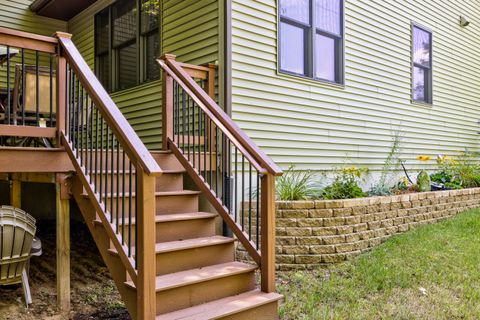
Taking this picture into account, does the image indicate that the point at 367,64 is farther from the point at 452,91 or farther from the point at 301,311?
the point at 301,311

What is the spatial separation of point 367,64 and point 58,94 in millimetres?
4995

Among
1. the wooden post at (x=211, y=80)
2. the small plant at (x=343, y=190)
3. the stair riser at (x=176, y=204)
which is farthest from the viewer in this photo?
the small plant at (x=343, y=190)

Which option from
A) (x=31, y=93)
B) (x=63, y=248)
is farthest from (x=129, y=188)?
(x=31, y=93)

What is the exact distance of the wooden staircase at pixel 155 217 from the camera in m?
2.77

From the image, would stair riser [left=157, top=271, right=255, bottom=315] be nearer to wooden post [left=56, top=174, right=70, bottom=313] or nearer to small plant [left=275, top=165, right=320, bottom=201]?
wooden post [left=56, top=174, right=70, bottom=313]

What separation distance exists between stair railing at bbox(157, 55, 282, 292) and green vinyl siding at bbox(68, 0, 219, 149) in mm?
653

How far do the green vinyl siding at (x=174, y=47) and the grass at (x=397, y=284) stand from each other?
9.31 feet

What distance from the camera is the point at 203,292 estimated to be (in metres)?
3.27

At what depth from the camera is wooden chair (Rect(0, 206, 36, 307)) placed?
3581mm

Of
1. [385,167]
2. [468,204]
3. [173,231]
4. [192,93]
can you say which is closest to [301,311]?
[173,231]

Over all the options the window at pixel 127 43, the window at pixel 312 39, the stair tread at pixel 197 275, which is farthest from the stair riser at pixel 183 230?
the window at pixel 127 43

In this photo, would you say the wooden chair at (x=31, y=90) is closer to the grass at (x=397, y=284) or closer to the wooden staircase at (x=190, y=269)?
the wooden staircase at (x=190, y=269)

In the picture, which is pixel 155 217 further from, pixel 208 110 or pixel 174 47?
pixel 174 47

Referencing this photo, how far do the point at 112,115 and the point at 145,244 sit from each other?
38.2 inches
